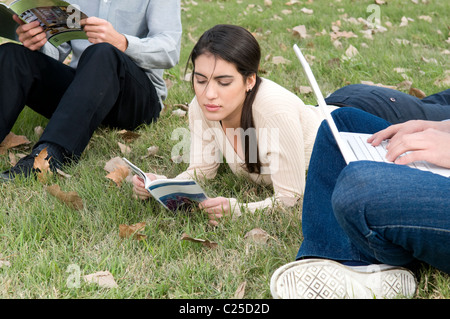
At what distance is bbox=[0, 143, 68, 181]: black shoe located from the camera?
2385mm

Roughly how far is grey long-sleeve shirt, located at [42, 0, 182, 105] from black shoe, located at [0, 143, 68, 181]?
72 cm

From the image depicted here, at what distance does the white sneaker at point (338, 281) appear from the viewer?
4.81ft

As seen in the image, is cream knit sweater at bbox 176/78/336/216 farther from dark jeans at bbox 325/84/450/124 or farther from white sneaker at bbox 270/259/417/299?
white sneaker at bbox 270/259/417/299

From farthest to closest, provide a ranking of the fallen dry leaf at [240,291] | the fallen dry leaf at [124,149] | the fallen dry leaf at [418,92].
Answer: the fallen dry leaf at [418,92] < the fallen dry leaf at [124,149] < the fallen dry leaf at [240,291]

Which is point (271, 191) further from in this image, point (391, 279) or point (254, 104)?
point (391, 279)

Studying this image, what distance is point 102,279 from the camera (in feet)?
5.42

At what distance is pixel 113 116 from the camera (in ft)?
9.78

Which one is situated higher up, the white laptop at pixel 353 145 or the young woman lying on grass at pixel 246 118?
the white laptop at pixel 353 145

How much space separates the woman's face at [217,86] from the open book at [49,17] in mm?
759

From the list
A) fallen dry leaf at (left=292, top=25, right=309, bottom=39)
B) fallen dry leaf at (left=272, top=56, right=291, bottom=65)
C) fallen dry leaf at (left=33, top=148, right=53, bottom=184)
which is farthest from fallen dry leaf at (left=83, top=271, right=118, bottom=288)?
fallen dry leaf at (left=292, top=25, right=309, bottom=39)

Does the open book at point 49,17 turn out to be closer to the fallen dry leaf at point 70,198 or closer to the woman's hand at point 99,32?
the woman's hand at point 99,32

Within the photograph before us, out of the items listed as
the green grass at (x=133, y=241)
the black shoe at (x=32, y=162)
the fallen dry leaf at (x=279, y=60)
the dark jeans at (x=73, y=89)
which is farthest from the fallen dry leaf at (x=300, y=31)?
the black shoe at (x=32, y=162)

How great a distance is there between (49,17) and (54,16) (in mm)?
44
